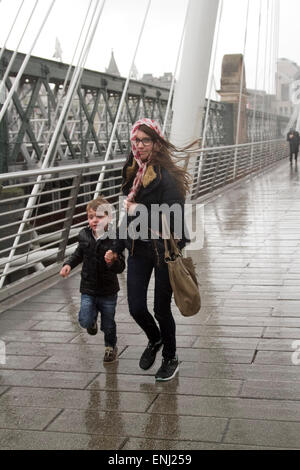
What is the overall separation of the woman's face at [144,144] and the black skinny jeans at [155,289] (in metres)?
0.47

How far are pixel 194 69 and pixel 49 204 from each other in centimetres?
301

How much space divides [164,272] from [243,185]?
1478 cm

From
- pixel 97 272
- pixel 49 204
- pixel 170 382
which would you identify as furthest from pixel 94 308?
pixel 49 204

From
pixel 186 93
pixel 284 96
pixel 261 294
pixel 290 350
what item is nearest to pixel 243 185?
pixel 186 93

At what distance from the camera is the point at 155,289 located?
14.0 ft

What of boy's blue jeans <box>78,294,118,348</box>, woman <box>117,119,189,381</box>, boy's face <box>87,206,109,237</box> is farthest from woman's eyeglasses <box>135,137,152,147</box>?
boy's blue jeans <box>78,294,118,348</box>

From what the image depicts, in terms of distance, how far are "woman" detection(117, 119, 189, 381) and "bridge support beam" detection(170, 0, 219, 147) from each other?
591 cm

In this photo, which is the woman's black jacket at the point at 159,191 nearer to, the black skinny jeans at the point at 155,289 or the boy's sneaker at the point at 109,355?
the black skinny jeans at the point at 155,289

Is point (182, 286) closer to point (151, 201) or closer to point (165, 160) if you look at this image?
point (151, 201)

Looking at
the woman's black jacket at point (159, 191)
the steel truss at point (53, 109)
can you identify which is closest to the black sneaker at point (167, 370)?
the woman's black jacket at point (159, 191)

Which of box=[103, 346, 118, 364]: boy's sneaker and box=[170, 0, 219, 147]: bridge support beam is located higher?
box=[170, 0, 219, 147]: bridge support beam

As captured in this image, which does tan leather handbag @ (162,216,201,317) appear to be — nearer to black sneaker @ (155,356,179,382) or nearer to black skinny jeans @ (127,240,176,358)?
black skinny jeans @ (127,240,176,358)

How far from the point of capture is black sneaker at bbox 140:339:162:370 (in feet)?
14.8

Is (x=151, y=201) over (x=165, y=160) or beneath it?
beneath
